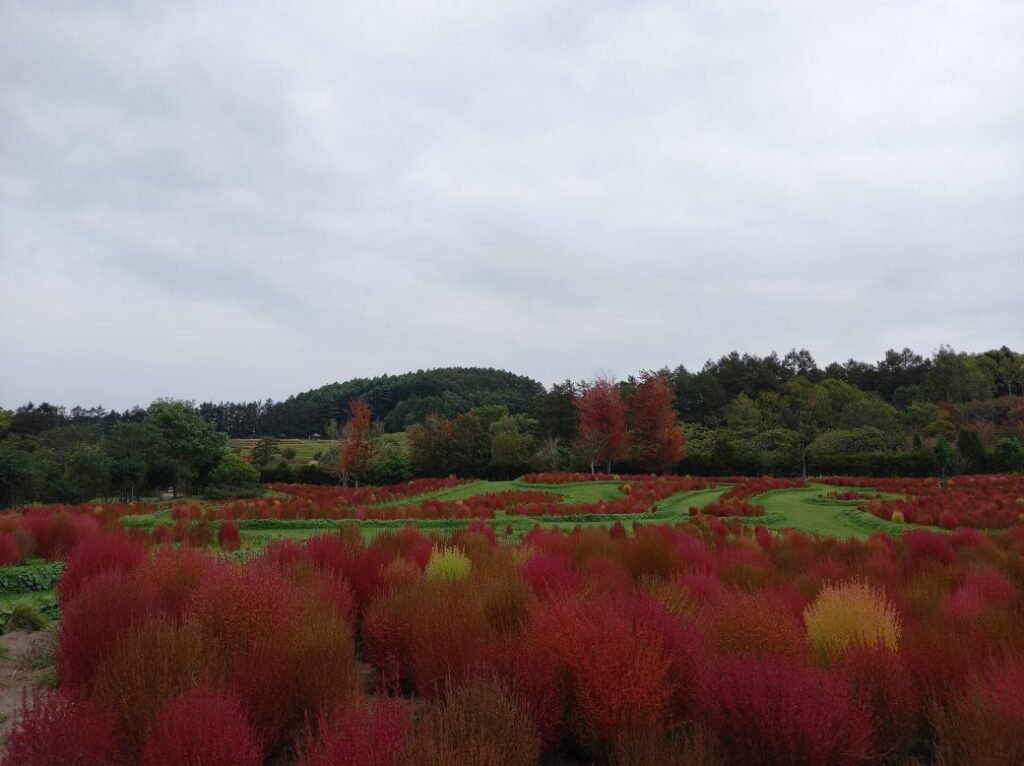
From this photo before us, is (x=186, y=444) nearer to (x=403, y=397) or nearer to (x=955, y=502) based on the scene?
(x=955, y=502)

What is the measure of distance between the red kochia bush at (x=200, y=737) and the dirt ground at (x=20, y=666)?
2.32 m

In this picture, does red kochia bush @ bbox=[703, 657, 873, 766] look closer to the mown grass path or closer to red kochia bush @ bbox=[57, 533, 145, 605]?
red kochia bush @ bbox=[57, 533, 145, 605]

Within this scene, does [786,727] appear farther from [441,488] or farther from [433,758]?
[441,488]

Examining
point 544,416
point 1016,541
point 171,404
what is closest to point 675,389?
point 544,416

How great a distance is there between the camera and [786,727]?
2.95m

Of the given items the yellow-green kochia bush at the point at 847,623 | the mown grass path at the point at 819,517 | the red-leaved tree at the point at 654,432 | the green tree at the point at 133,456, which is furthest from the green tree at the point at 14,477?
the yellow-green kochia bush at the point at 847,623

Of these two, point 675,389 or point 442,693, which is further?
point 675,389

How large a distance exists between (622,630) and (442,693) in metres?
1.32

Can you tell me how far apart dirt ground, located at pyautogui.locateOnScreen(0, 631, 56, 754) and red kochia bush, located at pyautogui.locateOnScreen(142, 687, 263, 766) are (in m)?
2.32

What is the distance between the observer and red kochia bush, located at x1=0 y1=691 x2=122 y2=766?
2611 mm

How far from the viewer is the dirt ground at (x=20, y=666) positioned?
4533 millimetres

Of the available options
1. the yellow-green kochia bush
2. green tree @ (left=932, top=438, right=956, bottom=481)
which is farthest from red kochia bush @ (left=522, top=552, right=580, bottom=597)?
green tree @ (left=932, top=438, right=956, bottom=481)

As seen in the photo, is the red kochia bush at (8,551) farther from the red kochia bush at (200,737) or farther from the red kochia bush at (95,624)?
the red kochia bush at (200,737)

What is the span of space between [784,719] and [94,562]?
7133 mm
